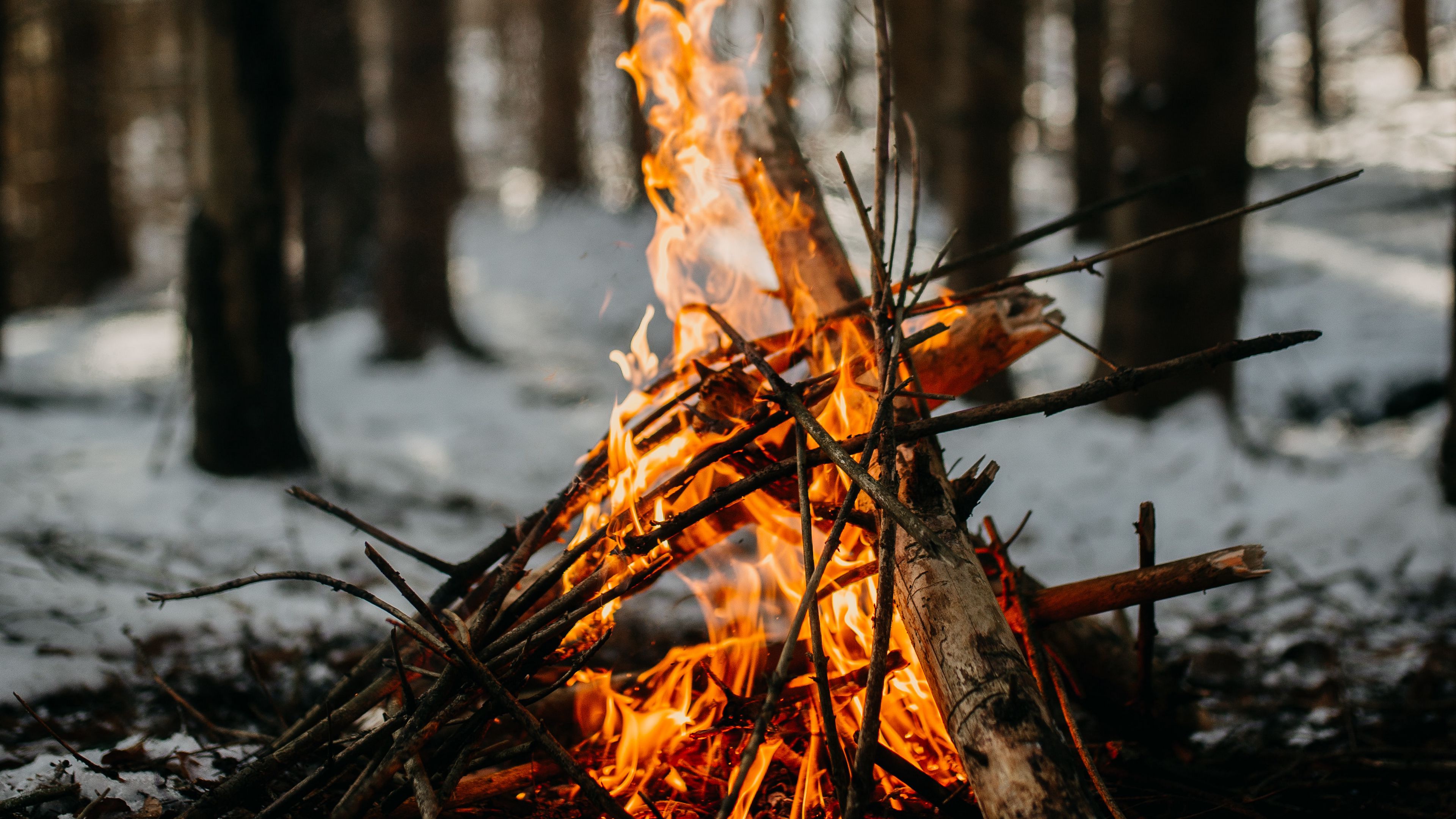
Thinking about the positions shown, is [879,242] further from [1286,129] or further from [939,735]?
[1286,129]

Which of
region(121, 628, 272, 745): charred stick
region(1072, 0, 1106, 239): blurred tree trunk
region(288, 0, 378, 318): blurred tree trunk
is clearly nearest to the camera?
region(121, 628, 272, 745): charred stick

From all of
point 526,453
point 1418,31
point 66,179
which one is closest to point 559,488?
point 526,453

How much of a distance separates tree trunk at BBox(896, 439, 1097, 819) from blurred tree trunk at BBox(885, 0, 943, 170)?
987 cm

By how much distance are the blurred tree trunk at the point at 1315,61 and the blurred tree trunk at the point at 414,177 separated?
15.9 m

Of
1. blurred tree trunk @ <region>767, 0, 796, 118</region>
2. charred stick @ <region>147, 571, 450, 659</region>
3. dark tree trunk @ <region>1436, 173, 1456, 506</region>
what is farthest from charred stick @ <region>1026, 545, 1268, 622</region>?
dark tree trunk @ <region>1436, 173, 1456, 506</region>

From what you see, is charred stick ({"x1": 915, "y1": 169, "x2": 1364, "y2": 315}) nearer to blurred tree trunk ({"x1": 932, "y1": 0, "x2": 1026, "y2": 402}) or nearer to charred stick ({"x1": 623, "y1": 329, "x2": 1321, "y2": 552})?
charred stick ({"x1": 623, "y1": 329, "x2": 1321, "y2": 552})

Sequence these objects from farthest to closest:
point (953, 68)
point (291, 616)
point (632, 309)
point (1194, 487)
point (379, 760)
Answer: point (632, 309)
point (953, 68)
point (1194, 487)
point (291, 616)
point (379, 760)

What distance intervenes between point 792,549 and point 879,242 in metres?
0.86

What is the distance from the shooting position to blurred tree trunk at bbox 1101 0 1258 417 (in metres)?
5.32

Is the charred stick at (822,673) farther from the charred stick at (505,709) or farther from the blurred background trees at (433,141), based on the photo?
the blurred background trees at (433,141)

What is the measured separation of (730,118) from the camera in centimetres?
279

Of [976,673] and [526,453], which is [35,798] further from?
[526,453]

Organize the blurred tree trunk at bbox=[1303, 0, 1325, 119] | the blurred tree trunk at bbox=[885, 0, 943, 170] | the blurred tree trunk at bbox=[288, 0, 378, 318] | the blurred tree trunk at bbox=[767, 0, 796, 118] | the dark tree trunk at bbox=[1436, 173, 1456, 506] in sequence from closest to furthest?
the blurred tree trunk at bbox=[767, 0, 796, 118] < the dark tree trunk at bbox=[1436, 173, 1456, 506] < the blurred tree trunk at bbox=[288, 0, 378, 318] < the blurred tree trunk at bbox=[885, 0, 943, 170] < the blurred tree trunk at bbox=[1303, 0, 1325, 119]

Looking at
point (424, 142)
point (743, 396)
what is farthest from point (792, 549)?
point (424, 142)
